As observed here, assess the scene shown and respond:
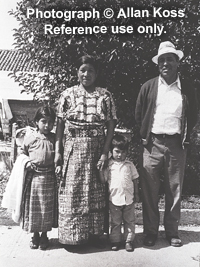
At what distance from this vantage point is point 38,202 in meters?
3.28

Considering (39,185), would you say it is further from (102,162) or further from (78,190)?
(102,162)

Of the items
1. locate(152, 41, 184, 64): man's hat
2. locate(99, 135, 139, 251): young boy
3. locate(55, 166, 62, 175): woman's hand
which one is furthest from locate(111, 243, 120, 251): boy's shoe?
locate(152, 41, 184, 64): man's hat

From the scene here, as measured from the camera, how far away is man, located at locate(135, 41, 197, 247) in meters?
3.32

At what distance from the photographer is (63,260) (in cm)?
308

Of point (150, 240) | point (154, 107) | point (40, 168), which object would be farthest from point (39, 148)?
point (150, 240)

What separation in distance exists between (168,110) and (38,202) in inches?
58.1

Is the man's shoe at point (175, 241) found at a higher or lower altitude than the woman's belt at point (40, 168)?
lower

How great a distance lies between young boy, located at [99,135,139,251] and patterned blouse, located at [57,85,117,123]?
0.28m

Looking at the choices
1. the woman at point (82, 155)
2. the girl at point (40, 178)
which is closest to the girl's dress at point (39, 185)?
the girl at point (40, 178)

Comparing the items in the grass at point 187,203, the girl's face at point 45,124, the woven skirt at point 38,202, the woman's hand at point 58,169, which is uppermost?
the girl's face at point 45,124

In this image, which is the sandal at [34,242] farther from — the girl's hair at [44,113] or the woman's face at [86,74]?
the woman's face at [86,74]

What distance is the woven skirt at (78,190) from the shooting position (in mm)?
3215

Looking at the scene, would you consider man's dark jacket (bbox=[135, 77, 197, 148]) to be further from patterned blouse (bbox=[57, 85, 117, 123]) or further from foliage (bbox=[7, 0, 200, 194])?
foliage (bbox=[7, 0, 200, 194])

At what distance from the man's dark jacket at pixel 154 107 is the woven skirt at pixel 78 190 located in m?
0.51
